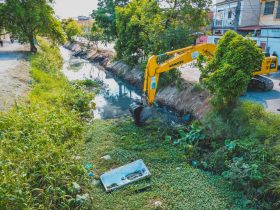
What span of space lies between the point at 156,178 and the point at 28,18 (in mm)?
18130

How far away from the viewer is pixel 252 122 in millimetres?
6844

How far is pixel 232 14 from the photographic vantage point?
2392cm

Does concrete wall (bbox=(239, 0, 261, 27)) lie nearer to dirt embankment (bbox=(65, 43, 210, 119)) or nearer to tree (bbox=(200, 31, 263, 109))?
dirt embankment (bbox=(65, 43, 210, 119))

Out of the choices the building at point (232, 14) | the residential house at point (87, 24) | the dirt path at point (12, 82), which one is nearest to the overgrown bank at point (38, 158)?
the dirt path at point (12, 82)

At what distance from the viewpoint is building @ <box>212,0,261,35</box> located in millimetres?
21766

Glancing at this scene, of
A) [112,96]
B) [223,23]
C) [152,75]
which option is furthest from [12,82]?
[223,23]

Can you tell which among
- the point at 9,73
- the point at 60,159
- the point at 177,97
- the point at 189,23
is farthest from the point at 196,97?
the point at 9,73

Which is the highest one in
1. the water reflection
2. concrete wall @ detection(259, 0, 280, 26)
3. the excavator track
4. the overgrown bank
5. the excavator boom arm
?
concrete wall @ detection(259, 0, 280, 26)

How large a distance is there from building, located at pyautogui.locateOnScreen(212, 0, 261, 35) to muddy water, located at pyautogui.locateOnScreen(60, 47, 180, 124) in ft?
35.9

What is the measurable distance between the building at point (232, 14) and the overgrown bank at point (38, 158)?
1719 centimetres

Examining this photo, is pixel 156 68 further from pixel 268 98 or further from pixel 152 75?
pixel 268 98

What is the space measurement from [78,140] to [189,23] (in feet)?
29.4

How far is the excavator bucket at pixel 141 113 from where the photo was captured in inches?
358

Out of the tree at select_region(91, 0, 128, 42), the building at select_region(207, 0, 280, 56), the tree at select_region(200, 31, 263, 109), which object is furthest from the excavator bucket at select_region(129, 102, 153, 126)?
the tree at select_region(91, 0, 128, 42)
